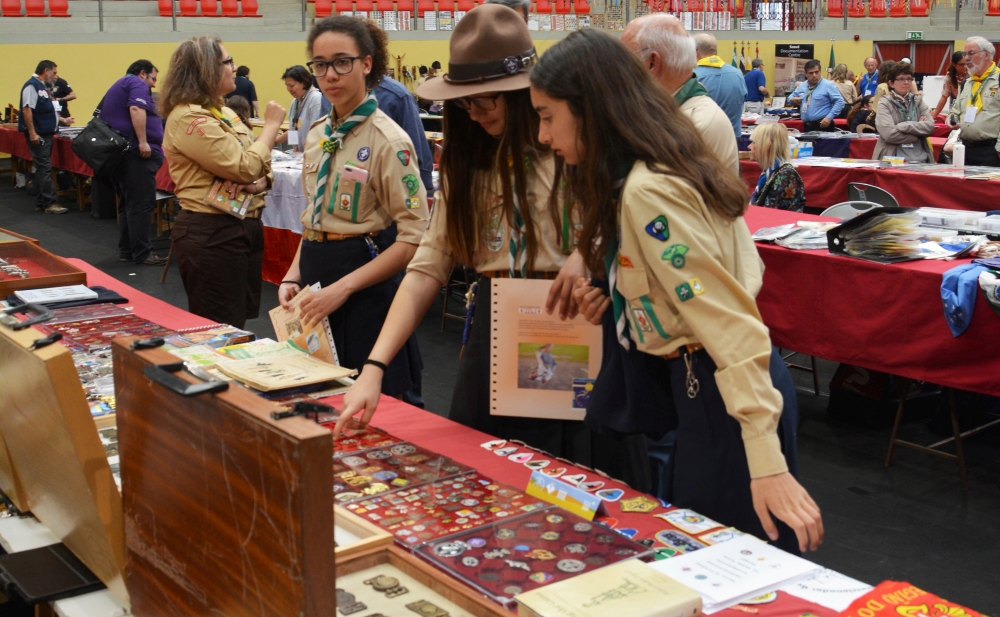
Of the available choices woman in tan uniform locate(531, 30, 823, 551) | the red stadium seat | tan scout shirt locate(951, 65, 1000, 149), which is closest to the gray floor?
woman in tan uniform locate(531, 30, 823, 551)

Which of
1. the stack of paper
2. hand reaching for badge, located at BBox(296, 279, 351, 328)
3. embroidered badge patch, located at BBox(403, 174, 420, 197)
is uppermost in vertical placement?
embroidered badge patch, located at BBox(403, 174, 420, 197)

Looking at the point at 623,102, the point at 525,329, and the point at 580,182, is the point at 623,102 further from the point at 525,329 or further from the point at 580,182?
the point at 525,329

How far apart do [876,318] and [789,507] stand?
2.49 metres

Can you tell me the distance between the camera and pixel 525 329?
6.35 ft

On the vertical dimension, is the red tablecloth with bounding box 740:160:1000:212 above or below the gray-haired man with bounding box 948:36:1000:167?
below

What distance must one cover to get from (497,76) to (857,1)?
71.9 feet

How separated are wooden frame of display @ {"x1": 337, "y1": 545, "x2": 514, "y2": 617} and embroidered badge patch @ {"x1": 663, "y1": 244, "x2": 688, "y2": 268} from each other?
532mm

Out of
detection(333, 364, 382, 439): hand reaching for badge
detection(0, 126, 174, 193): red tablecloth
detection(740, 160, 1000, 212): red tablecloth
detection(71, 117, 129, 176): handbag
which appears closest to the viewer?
detection(333, 364, 382, 439): hand reaching for badge

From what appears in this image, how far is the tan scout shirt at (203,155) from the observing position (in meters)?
3.24

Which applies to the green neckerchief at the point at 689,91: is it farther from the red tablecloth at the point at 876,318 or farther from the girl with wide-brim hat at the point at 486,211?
the girl with wide-brim hat at the point at 486,211

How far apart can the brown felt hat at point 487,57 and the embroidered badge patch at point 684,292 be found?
63 cm

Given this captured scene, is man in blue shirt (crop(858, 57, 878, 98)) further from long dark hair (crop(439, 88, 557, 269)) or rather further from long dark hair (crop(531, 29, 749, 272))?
long dark hair (crop(531, 29, 749, 272))

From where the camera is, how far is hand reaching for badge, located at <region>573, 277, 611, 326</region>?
1703 millimetres

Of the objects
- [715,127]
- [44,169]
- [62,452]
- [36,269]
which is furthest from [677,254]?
[44,169]
